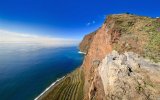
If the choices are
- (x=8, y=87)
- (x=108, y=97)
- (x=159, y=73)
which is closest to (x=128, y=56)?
(x=159, y=73)

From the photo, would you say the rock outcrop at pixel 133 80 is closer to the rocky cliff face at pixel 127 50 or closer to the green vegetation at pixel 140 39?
the rocky cliff face at pixel 127 50

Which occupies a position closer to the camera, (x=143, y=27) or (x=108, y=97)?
(x=108, y=97)

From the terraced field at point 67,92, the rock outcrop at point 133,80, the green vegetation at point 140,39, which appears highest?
the green vegetation at point 140,39

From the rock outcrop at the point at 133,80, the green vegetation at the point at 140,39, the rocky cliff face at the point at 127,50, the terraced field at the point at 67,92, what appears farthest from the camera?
the terraced field at the point at 67,92

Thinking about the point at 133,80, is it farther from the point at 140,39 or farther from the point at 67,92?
the point at 67,92

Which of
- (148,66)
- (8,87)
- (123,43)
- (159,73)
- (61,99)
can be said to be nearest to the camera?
(159,73)

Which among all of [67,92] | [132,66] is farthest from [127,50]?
[67,92]

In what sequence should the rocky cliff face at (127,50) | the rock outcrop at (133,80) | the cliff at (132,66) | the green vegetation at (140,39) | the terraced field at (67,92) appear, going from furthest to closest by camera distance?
the terraced field at (67,92) < the green vegetation at (140,39) < the rocky cliff face at (127,50) < the cliff at (132,66) < the rock outcrop at (133,80)

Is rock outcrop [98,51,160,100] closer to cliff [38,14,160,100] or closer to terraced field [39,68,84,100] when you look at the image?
cliff [38,14,160,100]

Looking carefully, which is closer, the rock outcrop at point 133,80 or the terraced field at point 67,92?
the rock outcrop at point 133,80

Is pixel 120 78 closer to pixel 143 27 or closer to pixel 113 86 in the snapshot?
pixel 113 86

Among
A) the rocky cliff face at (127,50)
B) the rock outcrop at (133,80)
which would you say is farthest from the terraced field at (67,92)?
the rock outcrop at (133,80)
